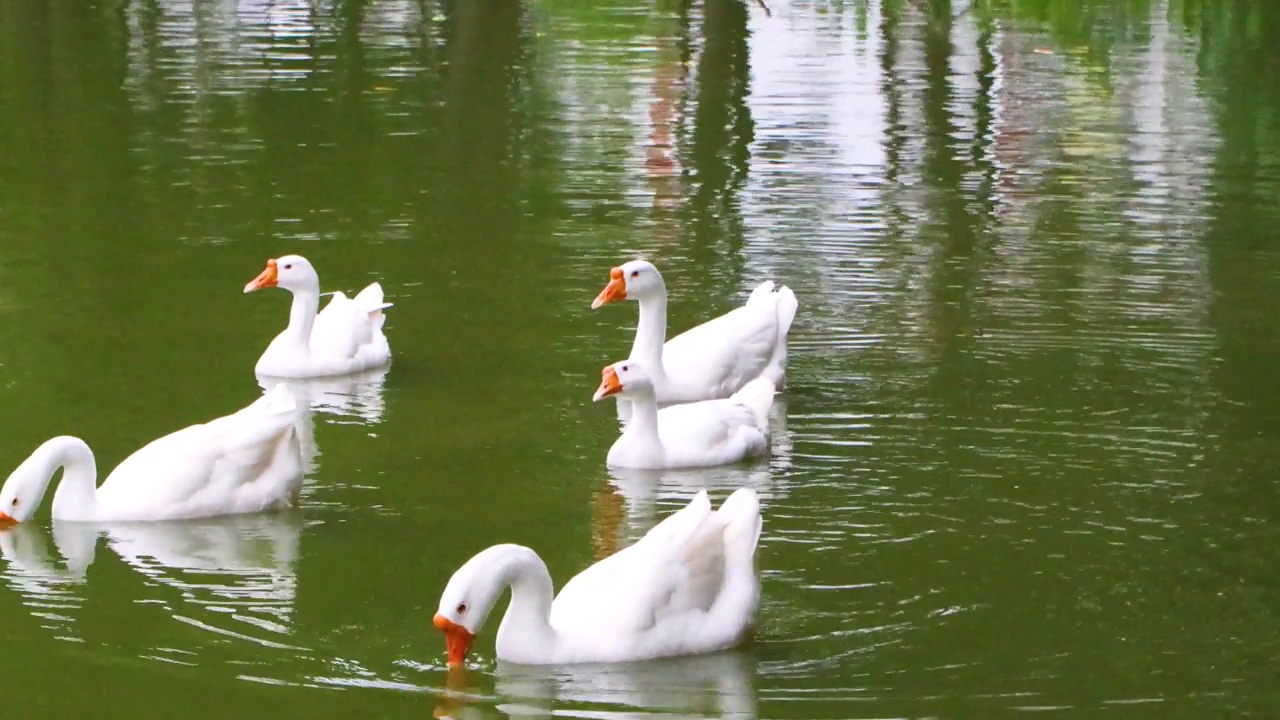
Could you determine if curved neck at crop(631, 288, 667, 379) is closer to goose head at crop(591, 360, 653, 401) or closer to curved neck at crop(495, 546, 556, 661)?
goose head at crop(591, 360, 653, 401)

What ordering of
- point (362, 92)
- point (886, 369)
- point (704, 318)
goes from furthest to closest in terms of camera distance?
point (362, 92), point (704, 318), point (886, 369)

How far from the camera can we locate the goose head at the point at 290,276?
43.9ft

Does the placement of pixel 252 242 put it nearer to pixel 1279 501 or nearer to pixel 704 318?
pixel 704 318

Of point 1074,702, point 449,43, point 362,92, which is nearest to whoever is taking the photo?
point 1074,702

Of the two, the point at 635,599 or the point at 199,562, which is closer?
the point at 635,599

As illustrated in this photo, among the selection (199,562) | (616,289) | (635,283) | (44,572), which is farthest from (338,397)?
(44,572)

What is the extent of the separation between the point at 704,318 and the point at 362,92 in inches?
441

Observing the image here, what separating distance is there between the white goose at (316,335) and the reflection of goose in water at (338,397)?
0.05 m

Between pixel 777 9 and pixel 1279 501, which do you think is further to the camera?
pixel 777 9

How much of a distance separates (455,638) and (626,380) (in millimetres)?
3284

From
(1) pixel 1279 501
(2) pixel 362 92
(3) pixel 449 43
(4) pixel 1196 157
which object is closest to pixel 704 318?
(1) pixel 1279 501

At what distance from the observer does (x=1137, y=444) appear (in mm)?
11391

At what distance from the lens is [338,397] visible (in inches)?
508

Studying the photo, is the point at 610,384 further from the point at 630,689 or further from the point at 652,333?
the point at 630,689
